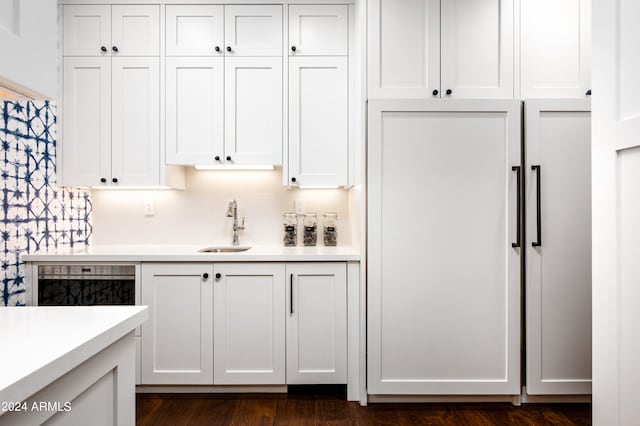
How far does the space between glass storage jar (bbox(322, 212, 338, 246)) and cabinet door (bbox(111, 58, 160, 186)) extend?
1144mm

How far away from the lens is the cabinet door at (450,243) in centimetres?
228

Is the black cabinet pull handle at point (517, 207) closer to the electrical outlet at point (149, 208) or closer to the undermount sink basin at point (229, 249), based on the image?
the undermount sink basin at point (229, 249)

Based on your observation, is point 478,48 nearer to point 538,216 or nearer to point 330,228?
point 538,216

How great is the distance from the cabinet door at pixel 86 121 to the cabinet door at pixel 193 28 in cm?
44

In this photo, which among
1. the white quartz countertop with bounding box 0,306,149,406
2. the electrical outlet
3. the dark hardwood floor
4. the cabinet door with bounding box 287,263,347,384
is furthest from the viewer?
the electrical outlet

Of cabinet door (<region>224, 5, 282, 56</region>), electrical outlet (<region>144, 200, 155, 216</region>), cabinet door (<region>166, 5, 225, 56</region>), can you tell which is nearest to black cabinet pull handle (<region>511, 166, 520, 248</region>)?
cabinet door (<region>224, 5, 282, 56</region>)

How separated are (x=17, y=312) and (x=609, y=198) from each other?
64.1 inches

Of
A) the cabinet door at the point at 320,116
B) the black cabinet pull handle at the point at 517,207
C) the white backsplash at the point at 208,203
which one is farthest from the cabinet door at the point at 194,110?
the black cabinet pull handle at the point at 517,207

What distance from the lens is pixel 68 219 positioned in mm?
2727

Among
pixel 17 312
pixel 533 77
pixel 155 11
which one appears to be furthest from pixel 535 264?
pixel 155 11

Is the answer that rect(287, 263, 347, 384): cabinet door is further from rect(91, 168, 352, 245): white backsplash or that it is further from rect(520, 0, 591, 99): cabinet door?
rect(520, 0, 591, 99): cabinet door

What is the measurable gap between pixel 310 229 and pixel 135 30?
171 centimetres

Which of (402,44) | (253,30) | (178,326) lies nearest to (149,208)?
(178,326)

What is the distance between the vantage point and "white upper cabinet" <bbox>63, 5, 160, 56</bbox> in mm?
2615
